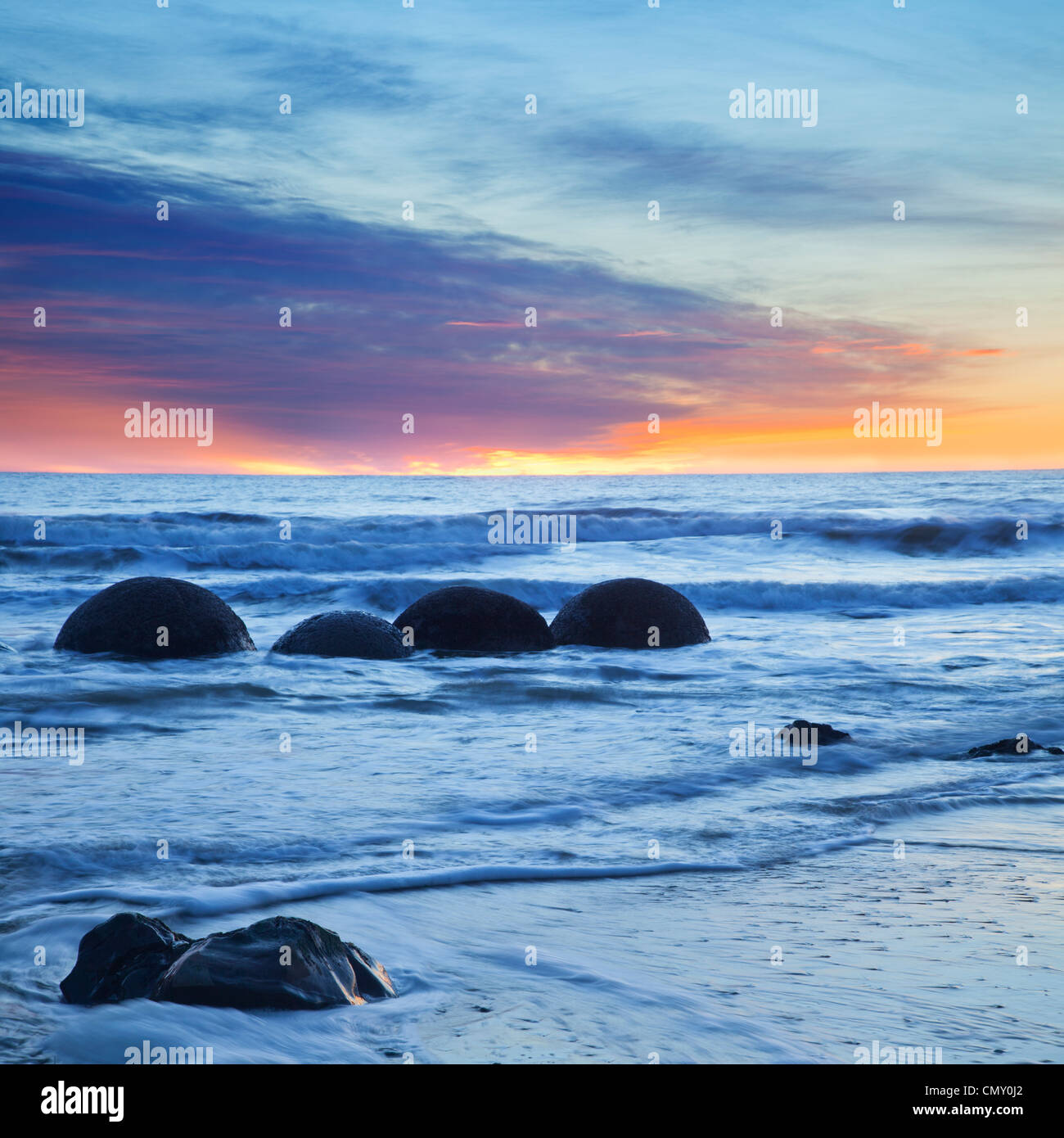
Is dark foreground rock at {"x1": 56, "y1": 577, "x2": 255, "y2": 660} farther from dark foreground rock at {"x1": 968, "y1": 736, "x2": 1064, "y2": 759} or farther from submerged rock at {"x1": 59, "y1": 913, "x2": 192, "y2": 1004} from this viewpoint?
submerged rock at {"x1": 59, "y1": 913, "x2": 192, "y2": 1004}

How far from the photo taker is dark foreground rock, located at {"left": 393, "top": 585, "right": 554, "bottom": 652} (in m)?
11.4

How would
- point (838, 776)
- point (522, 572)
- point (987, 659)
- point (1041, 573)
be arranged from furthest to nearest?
point (522, 572) → point (1041, 573) → point (987, 659) → point (838, 776)

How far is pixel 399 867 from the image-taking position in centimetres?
470

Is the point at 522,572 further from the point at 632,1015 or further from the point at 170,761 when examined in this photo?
the point at 632,1015

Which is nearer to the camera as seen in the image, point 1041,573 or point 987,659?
point 987,659

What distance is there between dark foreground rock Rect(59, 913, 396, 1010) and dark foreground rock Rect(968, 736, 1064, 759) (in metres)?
5.07

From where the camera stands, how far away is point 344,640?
11086mm

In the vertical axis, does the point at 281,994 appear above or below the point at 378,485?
below

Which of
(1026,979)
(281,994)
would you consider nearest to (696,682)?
(1026,979)

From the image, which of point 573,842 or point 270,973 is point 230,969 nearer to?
point 270,973

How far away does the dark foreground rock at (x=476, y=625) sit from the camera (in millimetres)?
11367

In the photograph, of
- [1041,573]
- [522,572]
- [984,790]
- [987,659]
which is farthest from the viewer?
[522,572]

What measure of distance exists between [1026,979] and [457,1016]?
1.78 meters

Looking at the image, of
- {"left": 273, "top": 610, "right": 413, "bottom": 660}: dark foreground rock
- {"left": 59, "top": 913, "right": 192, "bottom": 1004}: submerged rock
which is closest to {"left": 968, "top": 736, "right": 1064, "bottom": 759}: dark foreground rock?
{"left": 59, "top": 913, "right": 192, "bottom": 1004}: submerged rock
